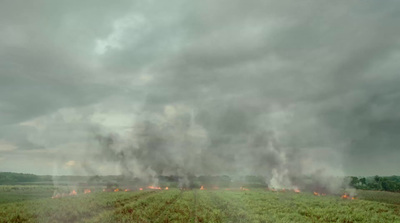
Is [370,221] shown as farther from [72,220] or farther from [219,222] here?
[72,220]

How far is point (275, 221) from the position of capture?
4556cm

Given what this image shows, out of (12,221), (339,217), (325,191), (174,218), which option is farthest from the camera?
(325,191)

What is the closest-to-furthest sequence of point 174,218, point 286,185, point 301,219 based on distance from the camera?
point 174,218 < point 301,219 < point 286,185

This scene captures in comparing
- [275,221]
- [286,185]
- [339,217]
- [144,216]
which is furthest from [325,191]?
[144,216]

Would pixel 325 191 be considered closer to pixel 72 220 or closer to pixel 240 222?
pixel 240 222

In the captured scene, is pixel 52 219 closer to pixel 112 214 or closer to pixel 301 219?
pixel 112 214

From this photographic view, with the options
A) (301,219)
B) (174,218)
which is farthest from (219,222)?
(301,219)

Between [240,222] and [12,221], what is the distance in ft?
115

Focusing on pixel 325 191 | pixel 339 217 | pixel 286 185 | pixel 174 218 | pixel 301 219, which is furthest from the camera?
pixel 286 185

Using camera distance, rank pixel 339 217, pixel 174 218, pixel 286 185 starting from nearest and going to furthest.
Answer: pixel 174 218, pixel 339 217, pixel 286 185

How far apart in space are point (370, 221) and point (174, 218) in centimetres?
3606

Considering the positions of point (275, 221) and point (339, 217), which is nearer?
point (275, 221)

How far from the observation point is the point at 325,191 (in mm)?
146125

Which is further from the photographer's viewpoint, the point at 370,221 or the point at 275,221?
the point at 370,221
